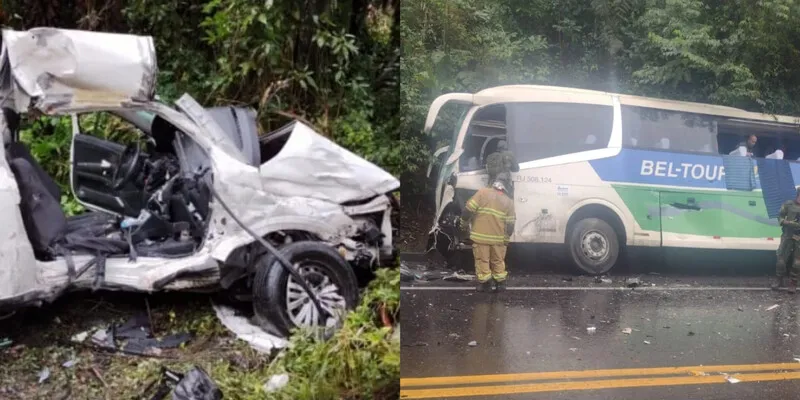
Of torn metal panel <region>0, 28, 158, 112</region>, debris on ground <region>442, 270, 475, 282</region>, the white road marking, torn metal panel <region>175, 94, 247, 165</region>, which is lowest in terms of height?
the white road marking

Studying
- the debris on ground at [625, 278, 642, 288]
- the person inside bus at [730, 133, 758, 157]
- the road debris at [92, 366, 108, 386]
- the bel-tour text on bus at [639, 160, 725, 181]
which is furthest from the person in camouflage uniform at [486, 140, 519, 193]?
the road debris at [92, 366, 108, 386]

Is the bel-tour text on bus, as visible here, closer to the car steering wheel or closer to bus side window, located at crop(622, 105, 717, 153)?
bus side window, located at crop(622, 105, 717, 153)

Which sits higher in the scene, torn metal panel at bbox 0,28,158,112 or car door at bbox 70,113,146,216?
torn metal panel at bbox 0,28,158,112

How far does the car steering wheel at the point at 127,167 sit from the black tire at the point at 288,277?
1101mm

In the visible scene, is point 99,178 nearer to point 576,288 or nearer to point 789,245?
point 576,288

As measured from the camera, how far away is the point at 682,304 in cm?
189

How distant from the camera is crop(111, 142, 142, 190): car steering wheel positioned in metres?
3.66

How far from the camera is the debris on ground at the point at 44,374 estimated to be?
3.09 m

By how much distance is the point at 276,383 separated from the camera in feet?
10.1

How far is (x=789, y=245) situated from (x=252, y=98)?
287 cm

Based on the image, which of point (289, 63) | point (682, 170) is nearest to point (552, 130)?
point (682, 170)

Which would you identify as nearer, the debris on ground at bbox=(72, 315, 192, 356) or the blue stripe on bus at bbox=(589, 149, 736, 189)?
the blue stripe on bus at bbox=(589, 149, 736, 189)

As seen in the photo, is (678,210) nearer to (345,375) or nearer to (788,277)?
(788,277)

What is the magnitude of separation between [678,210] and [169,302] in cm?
281
